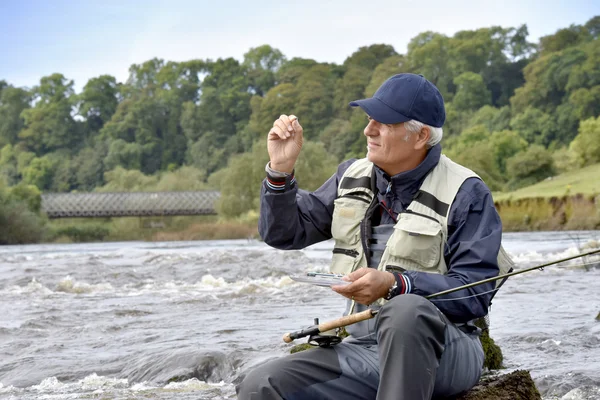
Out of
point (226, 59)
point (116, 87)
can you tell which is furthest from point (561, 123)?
point (116, 87)

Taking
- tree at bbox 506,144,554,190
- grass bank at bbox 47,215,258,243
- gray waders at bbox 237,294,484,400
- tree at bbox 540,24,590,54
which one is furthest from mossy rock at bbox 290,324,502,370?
tree at bbox 540,24,590,54

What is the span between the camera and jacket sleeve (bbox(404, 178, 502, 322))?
3.63 m

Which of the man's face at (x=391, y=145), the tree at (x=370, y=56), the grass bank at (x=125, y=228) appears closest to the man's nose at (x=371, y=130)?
the man's face at (x=391, y=145)

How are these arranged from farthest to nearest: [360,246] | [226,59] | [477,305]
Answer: [226,59] → [360,246] → [477,305]

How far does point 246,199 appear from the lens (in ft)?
244

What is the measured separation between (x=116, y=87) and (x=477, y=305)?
6763 inches

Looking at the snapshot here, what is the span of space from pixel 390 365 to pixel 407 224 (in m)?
0.69

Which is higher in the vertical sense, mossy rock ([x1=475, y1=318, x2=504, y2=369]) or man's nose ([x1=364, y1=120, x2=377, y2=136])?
man's nose ([x1=364, y1=120, x2=377, y2=136])

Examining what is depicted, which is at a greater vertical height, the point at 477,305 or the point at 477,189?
the point at 477,189

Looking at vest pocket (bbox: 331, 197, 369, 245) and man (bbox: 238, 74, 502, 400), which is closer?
man (bbox: 238, 74, 502, 400)

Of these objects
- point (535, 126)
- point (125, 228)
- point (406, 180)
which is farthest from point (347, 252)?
point (535, 126)

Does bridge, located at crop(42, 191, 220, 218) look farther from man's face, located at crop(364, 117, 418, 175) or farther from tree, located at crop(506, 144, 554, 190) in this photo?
man's face, located at crop(364, 117, 418, 175)

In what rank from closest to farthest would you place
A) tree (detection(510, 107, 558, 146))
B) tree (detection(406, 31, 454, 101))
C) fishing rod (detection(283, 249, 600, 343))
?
fishing rod (detection(283, 249, 600, 343)) < tree (detection(510, 107, 558, 146)) < tree (detection(406, 31, 454, 101))

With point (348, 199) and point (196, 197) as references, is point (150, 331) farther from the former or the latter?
point (196, 197)
